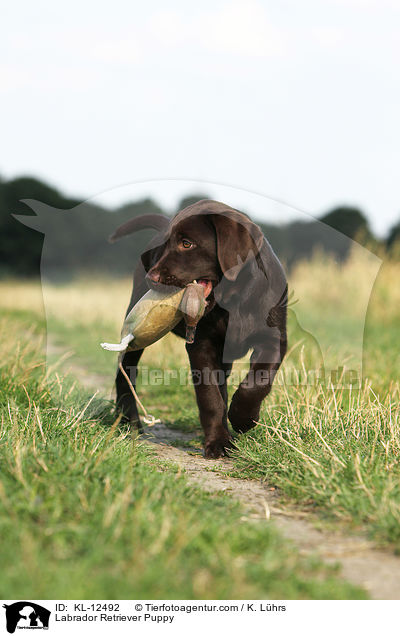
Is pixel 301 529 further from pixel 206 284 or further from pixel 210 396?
pixel 206 284

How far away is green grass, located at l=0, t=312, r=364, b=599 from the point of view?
1703mm

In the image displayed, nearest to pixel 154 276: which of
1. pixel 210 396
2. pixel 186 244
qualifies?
pixel 186 244

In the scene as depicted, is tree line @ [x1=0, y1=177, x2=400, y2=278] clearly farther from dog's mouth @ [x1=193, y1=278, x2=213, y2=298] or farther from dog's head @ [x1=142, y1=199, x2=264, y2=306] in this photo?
dog's mouth @ [x1=193, y1=278, x2=213, y2=298]

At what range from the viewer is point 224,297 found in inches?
127

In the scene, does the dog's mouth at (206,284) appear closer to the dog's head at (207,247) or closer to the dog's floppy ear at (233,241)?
the dog's head at (207,247)

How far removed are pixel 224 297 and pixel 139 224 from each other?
103 centimetres

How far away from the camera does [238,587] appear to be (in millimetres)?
1727

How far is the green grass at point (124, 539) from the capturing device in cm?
→ 170
